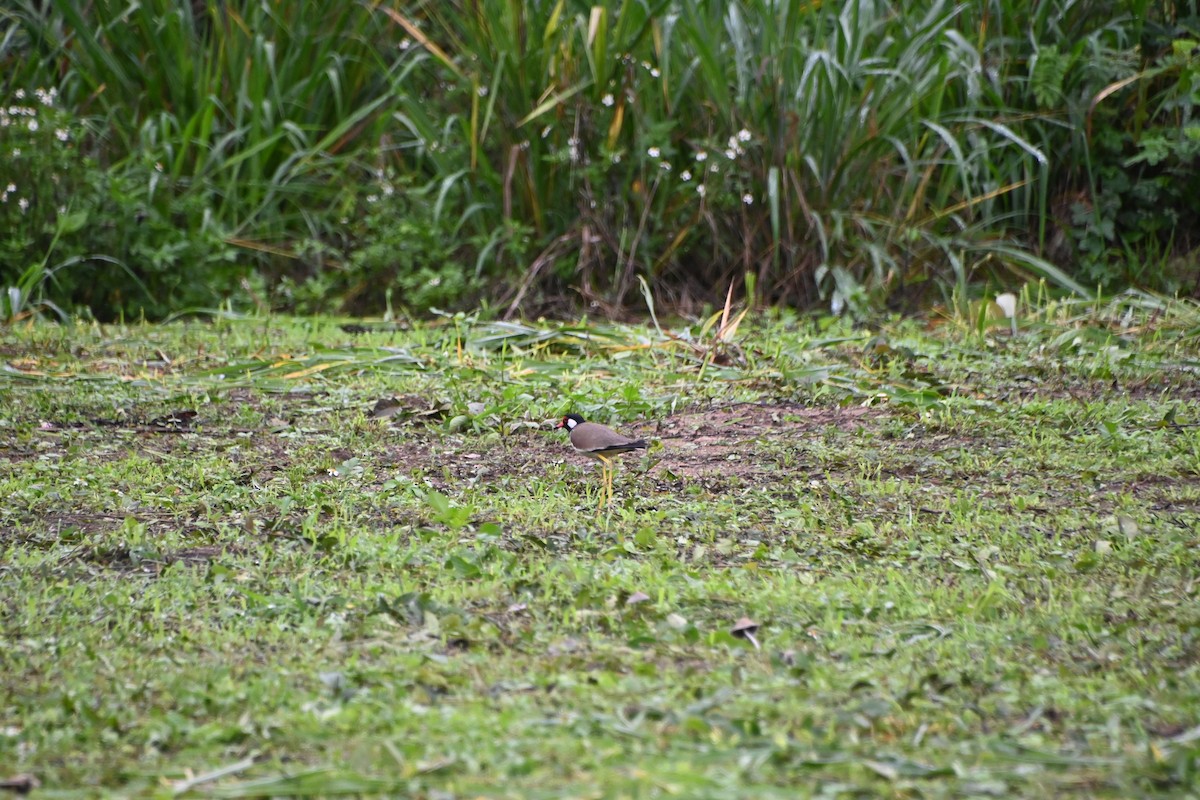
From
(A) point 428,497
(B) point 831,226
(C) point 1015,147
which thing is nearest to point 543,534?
(A) point 428,497

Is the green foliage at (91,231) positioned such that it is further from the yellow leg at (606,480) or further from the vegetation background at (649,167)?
the yellow leg at (606,480)

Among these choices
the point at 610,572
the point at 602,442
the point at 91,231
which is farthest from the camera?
the point at 91,231

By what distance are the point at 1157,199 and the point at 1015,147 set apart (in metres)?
0.86

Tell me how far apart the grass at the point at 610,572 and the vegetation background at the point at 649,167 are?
1.36 metres

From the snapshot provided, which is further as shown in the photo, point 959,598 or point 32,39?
point 32,39

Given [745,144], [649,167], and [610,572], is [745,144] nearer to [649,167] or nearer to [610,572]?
[649,167]

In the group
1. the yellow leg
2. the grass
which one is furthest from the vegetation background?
the yellow leg

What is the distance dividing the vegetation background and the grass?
4.48 ft

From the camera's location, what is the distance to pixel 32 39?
309 inches

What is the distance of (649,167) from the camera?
22.2 ft

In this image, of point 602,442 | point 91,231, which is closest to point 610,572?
point 602,442

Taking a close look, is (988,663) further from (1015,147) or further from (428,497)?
(1015,147)

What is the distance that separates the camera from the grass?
2156mm

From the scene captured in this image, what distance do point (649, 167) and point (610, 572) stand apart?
4.09m
